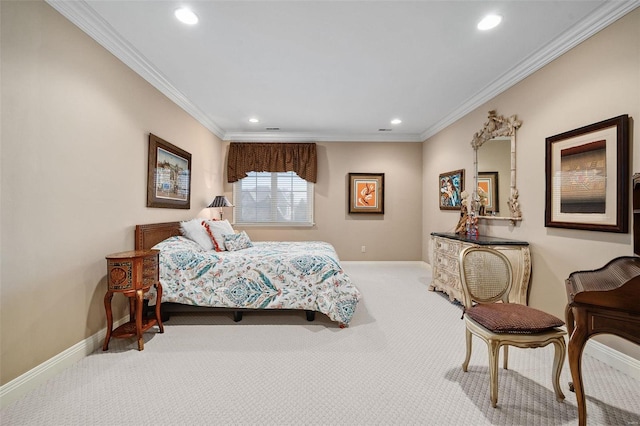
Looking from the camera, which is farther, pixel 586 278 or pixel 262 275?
pixel 262 275

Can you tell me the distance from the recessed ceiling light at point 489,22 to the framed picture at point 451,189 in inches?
88.2

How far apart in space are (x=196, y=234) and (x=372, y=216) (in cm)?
345

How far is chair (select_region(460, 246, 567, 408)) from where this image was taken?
1569 mm

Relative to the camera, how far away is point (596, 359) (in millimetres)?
2115

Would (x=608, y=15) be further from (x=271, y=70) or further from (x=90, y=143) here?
(x=90, y=143)

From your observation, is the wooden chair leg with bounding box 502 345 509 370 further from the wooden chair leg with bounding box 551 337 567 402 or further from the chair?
the wooden chair leg with bounding box 551 337 567 402

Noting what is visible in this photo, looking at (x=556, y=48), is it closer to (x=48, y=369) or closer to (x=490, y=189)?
(x=490, y=189)

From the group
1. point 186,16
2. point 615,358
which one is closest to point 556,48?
point 615,358

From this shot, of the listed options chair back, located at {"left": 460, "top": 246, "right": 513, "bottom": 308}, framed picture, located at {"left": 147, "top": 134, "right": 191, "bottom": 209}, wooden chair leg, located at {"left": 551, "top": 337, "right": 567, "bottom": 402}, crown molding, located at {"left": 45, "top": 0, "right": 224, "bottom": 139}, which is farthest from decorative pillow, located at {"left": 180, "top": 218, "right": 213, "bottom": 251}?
wooden chair leg, located at {"left": 551, "top": 337, "right": 567, "bottom": 402}

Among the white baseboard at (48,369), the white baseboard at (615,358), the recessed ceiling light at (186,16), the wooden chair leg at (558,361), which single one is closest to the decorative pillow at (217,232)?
the white baseboard at (48,369)

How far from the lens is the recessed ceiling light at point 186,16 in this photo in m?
2.08

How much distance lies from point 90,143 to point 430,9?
298 centimetres

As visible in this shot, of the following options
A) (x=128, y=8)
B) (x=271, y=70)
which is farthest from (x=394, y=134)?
(x=128, y=8)

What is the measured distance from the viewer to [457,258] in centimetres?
338
